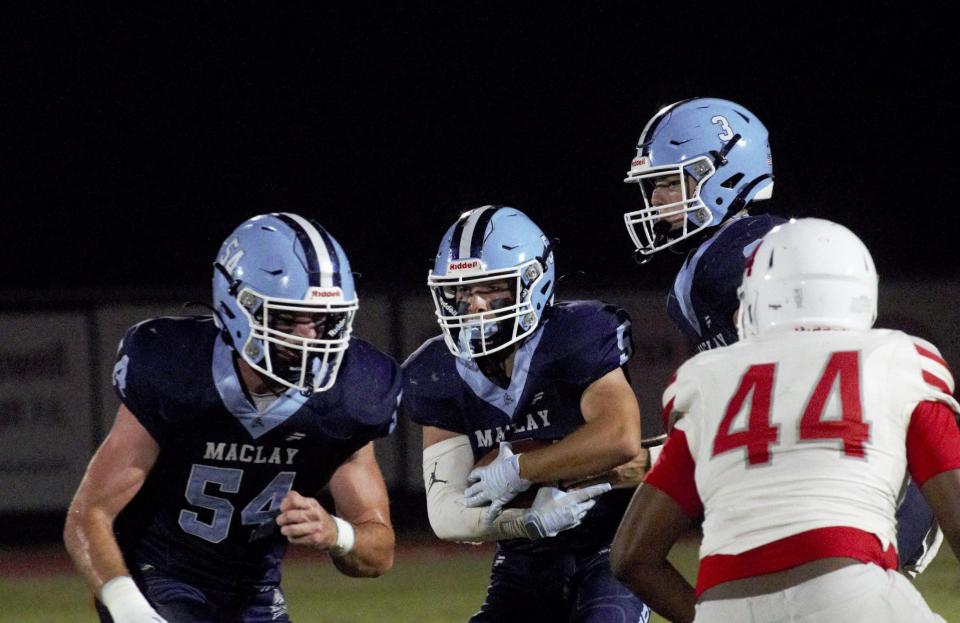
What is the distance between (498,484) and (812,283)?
1346mm

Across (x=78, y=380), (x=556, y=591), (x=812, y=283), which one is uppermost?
(x=812, y=283)

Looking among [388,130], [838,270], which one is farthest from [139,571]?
[388,130]

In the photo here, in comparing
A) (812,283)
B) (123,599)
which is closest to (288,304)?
(123,599)

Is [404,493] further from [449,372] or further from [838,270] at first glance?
[838,270]

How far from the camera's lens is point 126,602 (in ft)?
10.8

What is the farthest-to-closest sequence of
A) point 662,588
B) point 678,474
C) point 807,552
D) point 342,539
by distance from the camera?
point 342,539 → point 662,588 → point 678,474 → point 807,552

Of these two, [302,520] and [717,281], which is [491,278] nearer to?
[717,281]

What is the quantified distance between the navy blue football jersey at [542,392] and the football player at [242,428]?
384 mm

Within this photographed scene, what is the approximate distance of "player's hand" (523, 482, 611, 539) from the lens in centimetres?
383

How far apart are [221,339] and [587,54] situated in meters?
11.4

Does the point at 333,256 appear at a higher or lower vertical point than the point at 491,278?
higher

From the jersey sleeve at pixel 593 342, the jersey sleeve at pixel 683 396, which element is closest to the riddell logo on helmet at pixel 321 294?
the jersey sleeve at pixel 593 342

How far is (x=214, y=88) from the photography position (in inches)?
559

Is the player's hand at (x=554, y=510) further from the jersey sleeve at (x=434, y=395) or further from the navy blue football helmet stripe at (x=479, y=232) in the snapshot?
the navy blue football helmet stripe at (x=479, y=232)
